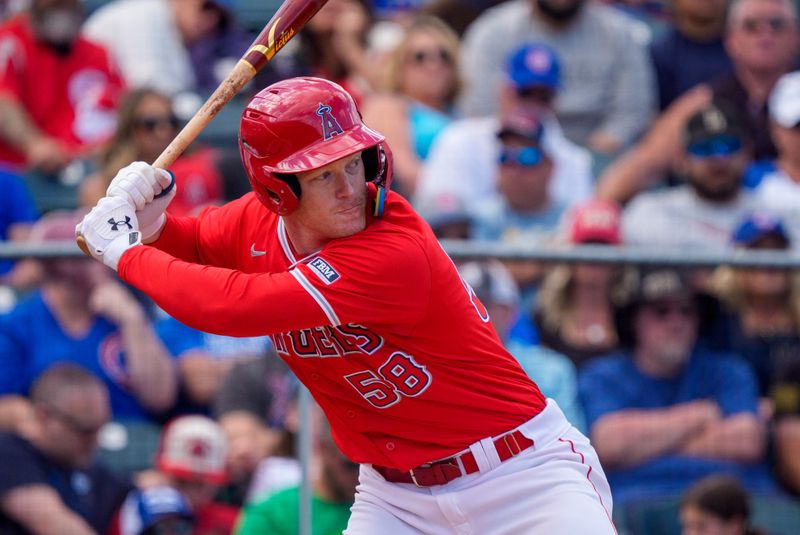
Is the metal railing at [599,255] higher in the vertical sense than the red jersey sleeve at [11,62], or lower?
higher

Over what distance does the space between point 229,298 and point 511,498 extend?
0.95 meters

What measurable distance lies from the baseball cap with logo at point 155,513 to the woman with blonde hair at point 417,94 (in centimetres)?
248

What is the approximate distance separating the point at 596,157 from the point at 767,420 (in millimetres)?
2555

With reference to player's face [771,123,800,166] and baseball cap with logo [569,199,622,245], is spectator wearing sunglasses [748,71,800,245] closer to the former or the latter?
player's face [771,123,800,166]

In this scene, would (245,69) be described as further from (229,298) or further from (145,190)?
(229,298)

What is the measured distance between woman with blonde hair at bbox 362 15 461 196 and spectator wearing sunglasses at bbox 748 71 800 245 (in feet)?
5.61

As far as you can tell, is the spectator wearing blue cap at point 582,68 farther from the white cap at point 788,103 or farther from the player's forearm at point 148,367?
the player's forearm at point 148,367

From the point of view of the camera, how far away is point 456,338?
3.70 meters

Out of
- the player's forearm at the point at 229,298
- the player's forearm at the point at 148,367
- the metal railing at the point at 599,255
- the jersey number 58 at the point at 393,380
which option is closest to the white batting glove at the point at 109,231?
the player's forearm at the point at 229,298

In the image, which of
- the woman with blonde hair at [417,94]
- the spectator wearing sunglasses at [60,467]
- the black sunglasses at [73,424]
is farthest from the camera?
the woman with blonde hair at [417,94]

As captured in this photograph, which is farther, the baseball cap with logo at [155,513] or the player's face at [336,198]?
the baseball cap with logo at [155,513]

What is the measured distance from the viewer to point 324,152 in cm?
350

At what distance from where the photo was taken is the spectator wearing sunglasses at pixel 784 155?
687 centimetres

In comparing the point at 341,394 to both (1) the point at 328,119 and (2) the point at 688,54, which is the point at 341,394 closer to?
(1) the point at 328,119
